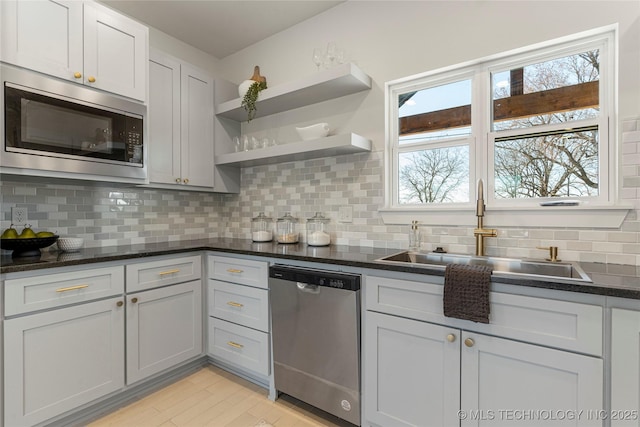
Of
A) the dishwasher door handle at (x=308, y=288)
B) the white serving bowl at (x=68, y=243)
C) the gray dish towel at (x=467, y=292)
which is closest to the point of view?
the gray dish towel at (x=467, y=292)

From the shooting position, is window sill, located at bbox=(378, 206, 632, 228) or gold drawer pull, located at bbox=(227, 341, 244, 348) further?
gold drawer pull, located at bbox=(227, 341, 244, 348)

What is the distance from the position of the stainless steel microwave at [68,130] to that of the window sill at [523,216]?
5.85 ft

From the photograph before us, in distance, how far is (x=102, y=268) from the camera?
181 cm

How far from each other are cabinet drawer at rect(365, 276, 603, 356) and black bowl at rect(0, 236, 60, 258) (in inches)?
78.0

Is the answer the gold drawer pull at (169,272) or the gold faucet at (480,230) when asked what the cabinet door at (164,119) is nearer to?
the gold drawer pull at (169,272)

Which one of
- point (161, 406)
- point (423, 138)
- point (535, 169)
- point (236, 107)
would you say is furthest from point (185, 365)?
point (535, 169)

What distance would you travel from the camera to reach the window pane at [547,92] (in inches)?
65.3

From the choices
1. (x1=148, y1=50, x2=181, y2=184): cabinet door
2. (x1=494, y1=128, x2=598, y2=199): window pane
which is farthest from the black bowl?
(x1=494, y1=128, x2=598, y2=199): window pane

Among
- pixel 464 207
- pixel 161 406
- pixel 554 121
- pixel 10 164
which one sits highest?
pixel 554 121

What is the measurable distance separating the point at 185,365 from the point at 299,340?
1066 millimetres

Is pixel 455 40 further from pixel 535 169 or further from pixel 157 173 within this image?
pixel 157 173

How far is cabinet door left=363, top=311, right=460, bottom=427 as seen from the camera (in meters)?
1.37

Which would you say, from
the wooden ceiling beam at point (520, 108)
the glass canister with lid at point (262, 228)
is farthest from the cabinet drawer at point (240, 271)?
the wooden ceiling beam at point (520, 108)

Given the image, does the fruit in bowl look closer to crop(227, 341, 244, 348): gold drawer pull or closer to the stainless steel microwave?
the stainless steel microwave
